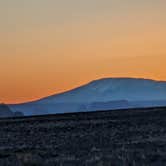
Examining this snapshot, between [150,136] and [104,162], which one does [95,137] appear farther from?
[104,162]

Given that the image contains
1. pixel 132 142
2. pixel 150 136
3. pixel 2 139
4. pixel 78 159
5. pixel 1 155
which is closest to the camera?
pixel 78 159

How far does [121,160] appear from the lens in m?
21.2

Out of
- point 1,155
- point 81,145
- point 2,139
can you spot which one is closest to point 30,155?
point 1,155

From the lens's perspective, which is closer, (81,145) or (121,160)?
(121,160)

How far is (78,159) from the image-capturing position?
2252cm

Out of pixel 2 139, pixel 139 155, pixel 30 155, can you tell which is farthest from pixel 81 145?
pixel 2 139

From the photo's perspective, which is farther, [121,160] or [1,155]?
[1,155]

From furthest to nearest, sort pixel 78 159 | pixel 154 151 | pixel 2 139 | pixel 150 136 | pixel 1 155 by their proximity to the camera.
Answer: pixel 2 139
pixel 150 136
pixel 1 155
pixel 154 151
pixel 78 159

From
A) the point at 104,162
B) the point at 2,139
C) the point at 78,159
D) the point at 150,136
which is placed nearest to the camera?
the point at 104,162

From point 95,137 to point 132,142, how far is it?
202 inches

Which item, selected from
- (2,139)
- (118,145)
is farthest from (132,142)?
(2,139)

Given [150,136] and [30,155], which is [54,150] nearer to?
[30,155]

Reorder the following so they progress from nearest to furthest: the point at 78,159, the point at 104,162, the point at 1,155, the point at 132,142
→ the point at 104,162
the point at 78,159
the point at 1,155
the point at 132,142

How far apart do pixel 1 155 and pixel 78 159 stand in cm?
497
